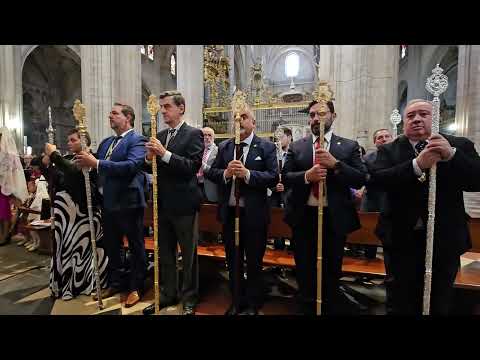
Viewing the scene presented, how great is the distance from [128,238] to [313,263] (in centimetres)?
181

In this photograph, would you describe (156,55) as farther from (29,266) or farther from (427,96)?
(29,266)

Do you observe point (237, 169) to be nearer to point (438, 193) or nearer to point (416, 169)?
point (416, 169)

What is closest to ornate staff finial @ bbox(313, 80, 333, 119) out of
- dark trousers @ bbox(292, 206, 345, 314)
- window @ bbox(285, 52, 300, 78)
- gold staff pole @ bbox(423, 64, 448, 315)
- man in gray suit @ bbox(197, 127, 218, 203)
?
gold staff pole @ bbox(423, 64, 448, 315)

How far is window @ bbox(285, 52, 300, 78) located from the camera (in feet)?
90.6

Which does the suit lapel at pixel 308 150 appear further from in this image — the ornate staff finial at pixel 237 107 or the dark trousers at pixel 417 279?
the dark trousers at pixel 417 279

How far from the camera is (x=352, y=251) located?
3992 mm

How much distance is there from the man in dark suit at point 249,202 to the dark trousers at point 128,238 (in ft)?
2.98

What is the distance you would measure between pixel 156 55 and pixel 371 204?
18.2 m

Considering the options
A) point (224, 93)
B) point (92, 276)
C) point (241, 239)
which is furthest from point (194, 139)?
point (224, 93)

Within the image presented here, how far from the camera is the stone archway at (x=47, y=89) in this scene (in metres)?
15.6

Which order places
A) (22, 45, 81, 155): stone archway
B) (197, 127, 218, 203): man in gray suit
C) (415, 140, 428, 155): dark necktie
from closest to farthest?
(415, 140, 428, 155): dark necktie, (197, 127, 218, 203): man in gray suit, (22, 45, 81, 155): stone archway

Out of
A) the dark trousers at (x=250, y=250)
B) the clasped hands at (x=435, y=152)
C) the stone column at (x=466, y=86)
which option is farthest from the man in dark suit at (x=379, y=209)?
the stone column at (x=466, y=86)

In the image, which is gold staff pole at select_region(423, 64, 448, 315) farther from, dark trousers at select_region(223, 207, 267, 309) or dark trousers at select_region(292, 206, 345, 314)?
dark trousers at select_region(223, 207, 267, 309)

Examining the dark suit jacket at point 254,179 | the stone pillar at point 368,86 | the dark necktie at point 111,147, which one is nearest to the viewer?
the dark suit jacket at point 254,179
